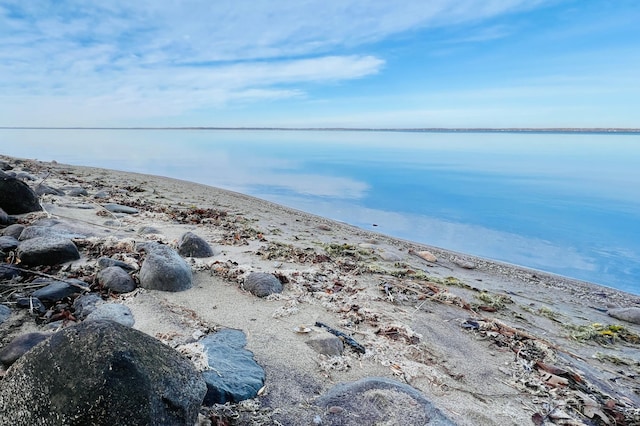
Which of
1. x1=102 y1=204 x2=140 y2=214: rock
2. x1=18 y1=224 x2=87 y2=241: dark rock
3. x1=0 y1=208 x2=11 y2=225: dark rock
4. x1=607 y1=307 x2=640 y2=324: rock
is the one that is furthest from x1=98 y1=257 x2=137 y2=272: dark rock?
x1=607 y1=307 x2=640 y2=324: rock

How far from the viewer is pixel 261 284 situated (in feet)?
11.2

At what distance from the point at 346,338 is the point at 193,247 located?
2.27 m

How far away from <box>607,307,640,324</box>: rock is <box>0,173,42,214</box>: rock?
25.5ft

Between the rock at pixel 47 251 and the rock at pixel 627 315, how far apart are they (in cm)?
619

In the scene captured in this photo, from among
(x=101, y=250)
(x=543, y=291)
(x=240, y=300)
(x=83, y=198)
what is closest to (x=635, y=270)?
(x=543, y=291)

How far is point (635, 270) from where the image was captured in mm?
7102

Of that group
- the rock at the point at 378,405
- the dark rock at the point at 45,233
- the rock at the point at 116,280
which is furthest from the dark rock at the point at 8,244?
the rock at the point at 378,405

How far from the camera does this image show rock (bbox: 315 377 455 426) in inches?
73.6

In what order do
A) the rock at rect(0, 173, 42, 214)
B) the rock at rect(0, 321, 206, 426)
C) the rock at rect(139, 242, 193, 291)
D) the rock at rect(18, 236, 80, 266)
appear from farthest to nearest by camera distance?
the rock at rect(0, 173, 42, 214)
the rock at rect(18, 236, 80, 266)
the rock at rect(139, 242, 193, 291)
the rock at rect(0, 321, 206, 426)

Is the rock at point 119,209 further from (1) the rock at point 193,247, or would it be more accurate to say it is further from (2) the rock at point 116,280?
(2) the rock at point 116,280

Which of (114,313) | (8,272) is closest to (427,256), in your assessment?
(114,313)

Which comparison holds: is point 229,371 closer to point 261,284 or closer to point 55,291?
point 261,284

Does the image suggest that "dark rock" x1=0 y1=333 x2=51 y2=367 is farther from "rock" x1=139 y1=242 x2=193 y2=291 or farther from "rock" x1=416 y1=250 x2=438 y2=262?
"rock" x1=416 y1=250 x2=438 y2=262

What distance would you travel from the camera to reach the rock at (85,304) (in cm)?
265
